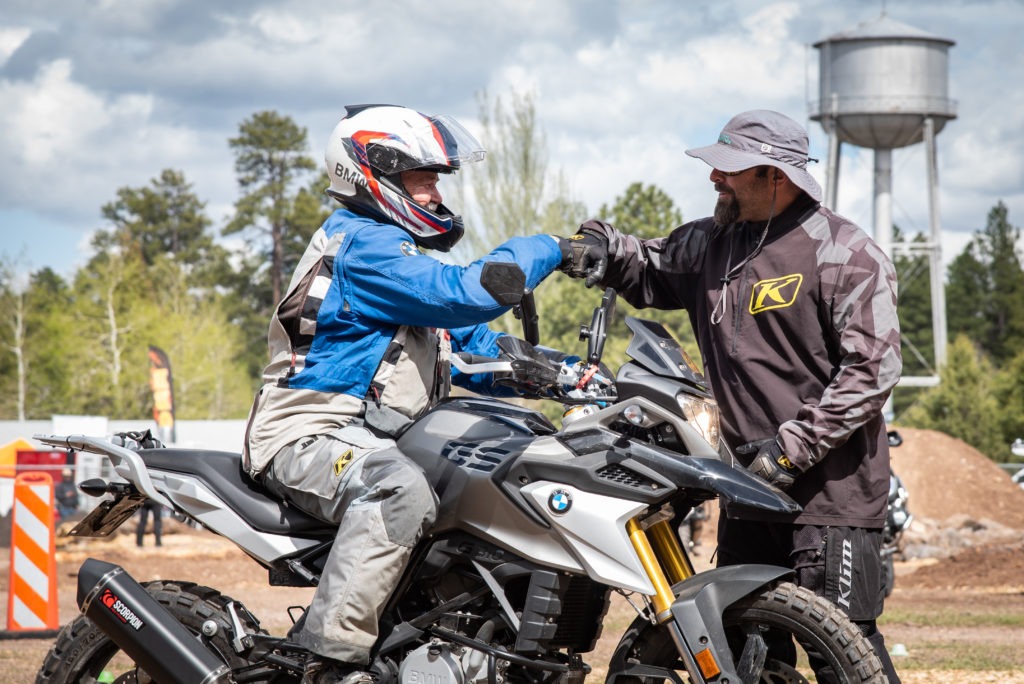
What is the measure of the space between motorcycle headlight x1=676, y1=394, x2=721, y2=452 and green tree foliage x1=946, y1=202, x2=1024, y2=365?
65240 mm

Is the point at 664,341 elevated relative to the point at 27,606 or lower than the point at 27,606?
elevated

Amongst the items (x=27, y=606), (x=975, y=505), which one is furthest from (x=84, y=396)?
(x=27, y=606)

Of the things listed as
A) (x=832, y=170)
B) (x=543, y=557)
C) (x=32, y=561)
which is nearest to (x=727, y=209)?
(x=543, y=557)

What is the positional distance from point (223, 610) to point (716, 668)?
5.73 feet

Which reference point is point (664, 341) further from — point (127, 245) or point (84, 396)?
point (127, 245)

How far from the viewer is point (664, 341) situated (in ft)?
13.4

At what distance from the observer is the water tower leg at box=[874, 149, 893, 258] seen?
153ft

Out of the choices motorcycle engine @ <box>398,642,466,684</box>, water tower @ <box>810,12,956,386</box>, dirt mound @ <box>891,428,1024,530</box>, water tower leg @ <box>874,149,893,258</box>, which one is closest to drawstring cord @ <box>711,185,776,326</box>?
motorcycle engine @ <box>398,642,466,684</box>

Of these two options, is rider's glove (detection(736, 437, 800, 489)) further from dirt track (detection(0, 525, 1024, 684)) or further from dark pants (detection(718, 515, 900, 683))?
dirt track (detection(0, 525, 1024, 684))

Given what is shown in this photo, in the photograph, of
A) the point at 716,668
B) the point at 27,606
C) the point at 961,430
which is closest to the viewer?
the point at 716,668

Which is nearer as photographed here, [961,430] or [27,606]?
[27,606]

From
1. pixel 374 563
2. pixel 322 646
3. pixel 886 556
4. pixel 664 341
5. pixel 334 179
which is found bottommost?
pixel 886 556

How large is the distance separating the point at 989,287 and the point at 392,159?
68785 millimetres

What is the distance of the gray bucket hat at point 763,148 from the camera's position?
4617 millimetres
